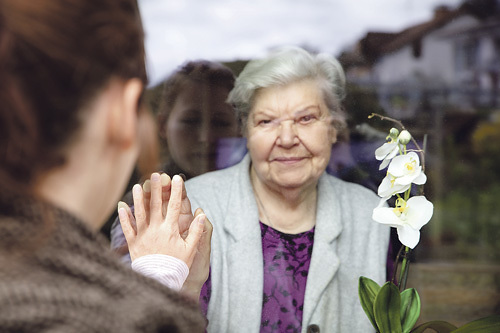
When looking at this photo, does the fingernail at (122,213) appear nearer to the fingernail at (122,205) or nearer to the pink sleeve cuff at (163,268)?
the fingernail at (122,205)

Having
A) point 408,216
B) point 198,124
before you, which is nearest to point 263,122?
point 198,124

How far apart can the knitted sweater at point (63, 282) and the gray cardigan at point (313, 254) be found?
2.64ft

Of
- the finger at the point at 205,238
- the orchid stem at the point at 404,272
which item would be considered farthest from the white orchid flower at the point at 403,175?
the finger at the point at 205,238

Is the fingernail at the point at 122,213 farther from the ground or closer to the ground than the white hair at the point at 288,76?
closer to the ground

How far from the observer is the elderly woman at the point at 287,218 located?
5.08 feet

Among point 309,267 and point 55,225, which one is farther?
point 309,267

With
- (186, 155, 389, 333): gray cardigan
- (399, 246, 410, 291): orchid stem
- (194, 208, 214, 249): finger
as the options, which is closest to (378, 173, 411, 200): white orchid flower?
(399, 246, 410, 291): orchid stem

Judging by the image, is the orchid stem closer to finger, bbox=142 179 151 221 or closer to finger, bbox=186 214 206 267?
finger, bbox=186 214 206 267

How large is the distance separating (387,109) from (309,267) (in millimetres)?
699

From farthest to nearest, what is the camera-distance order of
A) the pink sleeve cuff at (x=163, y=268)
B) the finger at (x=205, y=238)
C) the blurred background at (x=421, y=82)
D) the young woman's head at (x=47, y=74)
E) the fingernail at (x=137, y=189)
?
1. the blurred background at (x=421, y=82)
2. the finger at (x=205, y=238)
3. the fingernail at (x=137, y=189)
4. the pink sleeve cuff at (x=163, y=268)
5. the young woman's head at (x=47, y=74)

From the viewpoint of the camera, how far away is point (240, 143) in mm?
1732

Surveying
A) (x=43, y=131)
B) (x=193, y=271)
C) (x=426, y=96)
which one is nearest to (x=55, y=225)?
(x=43, y=131)

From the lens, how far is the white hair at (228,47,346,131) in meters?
1.64

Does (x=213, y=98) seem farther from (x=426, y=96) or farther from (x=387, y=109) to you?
(x=426, y=96)
